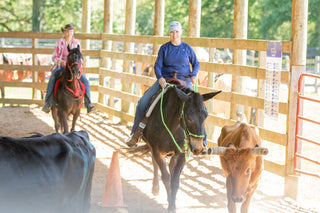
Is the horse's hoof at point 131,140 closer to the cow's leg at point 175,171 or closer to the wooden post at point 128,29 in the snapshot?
the cow's leg at point 175,171

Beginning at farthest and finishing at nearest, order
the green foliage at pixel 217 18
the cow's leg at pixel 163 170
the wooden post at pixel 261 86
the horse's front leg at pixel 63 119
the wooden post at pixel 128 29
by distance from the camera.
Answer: the green foliage at pixel 217 18 → the wooden post at pixel 128 29 → the horse's front leg at pixel 63 119 → the wooden post at pixel 261 86 → the cow's leg at pixel 163 170

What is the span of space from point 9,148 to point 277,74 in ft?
18.3

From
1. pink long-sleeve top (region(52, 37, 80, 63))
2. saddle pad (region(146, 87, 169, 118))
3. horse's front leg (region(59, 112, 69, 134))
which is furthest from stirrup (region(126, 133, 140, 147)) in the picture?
pink long-sleeve top (region(52, 37, 80, 63))

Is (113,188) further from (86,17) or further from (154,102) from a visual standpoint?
(86,17)

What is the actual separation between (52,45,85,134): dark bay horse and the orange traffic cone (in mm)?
3857

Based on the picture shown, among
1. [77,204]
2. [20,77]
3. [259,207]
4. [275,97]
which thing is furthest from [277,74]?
[20,77]

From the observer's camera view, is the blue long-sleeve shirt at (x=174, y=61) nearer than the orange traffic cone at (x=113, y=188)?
No

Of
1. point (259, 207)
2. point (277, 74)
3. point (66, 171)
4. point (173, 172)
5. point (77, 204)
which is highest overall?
point (277, 74)

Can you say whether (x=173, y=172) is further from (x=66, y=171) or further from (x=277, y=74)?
(x=66, y=171)

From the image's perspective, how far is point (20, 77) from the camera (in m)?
21.1

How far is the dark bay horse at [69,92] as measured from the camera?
10.5 metres

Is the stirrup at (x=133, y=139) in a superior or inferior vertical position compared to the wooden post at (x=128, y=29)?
inferior

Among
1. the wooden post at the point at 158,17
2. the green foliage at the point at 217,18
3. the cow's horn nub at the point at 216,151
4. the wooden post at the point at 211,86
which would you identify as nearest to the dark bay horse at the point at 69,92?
the wooden post at the point at 158,17

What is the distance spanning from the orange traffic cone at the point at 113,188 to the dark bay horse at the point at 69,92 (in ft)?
12.7
